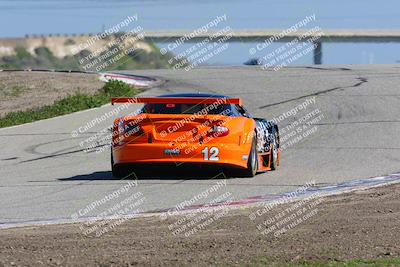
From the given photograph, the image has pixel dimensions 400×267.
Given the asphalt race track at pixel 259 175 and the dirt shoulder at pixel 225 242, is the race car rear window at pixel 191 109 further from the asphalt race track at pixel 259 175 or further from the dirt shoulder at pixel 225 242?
the dirt shoulder at pixel 225 242

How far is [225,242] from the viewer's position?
8.47 m

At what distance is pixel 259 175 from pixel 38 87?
18.9 metres

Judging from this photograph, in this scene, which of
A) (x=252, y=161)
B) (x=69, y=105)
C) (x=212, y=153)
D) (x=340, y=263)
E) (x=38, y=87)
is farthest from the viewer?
(x=38, y=87)

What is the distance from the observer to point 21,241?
855 centimetres

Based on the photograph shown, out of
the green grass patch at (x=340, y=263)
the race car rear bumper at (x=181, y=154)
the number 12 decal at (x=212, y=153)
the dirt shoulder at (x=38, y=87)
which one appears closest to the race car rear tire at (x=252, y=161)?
the race car rear bumper at (x=181, y=154)

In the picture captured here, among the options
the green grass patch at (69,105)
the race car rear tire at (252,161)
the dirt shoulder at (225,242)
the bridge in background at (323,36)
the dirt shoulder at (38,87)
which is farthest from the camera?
the bridge in background at (323,36)

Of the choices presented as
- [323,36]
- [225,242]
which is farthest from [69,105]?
[323,36]

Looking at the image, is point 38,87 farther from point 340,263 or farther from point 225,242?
point 340,263

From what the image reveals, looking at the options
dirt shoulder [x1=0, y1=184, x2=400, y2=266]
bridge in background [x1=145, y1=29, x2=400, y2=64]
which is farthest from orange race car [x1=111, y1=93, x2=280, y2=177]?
bridge in background [x1=145, y1=29, x2=400, y2=64]

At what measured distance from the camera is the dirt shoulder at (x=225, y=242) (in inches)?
302

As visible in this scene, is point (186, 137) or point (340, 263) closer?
point (340, 263)

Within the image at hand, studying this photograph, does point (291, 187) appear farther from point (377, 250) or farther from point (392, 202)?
point (377, 250)

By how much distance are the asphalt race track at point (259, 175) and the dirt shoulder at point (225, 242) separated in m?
1.44

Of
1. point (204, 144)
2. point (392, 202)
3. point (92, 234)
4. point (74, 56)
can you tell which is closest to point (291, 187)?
point (204, 144)
